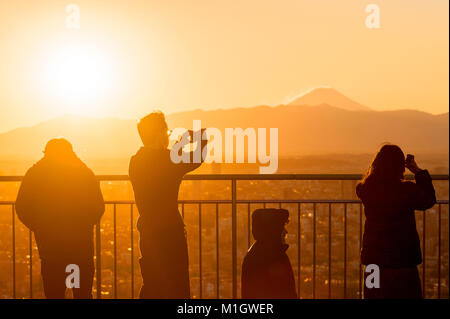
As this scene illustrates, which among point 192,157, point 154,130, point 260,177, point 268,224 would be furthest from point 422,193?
point 154,130

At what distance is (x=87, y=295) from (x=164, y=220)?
1200mm

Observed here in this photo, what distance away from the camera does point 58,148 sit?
5551mm

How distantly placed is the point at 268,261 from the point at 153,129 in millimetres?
1446

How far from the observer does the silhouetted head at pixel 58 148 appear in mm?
5547

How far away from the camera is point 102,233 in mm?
7391

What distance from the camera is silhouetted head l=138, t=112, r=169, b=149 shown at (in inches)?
214

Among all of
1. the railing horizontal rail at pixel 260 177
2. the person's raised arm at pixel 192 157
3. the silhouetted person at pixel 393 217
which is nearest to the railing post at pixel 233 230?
the railing horizontal rail at pixel 260 177

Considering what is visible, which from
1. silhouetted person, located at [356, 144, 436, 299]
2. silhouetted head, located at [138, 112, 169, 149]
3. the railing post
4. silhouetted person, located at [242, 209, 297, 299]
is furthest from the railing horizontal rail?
silhouetted person, located at [242, 209, 297, 299]

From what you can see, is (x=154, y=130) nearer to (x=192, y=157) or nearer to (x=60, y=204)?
(x=192, y=157)

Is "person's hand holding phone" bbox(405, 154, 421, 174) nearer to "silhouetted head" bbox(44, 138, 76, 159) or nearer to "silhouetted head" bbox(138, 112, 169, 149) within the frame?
"silhouetted head" bbox(138, 112, 169, 149)

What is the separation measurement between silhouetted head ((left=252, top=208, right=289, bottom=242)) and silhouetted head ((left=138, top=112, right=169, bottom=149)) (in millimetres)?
1043

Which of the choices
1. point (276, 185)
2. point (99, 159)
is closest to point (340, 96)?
point (99, 159)

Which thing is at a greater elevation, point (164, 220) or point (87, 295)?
A: point (164, 220)
